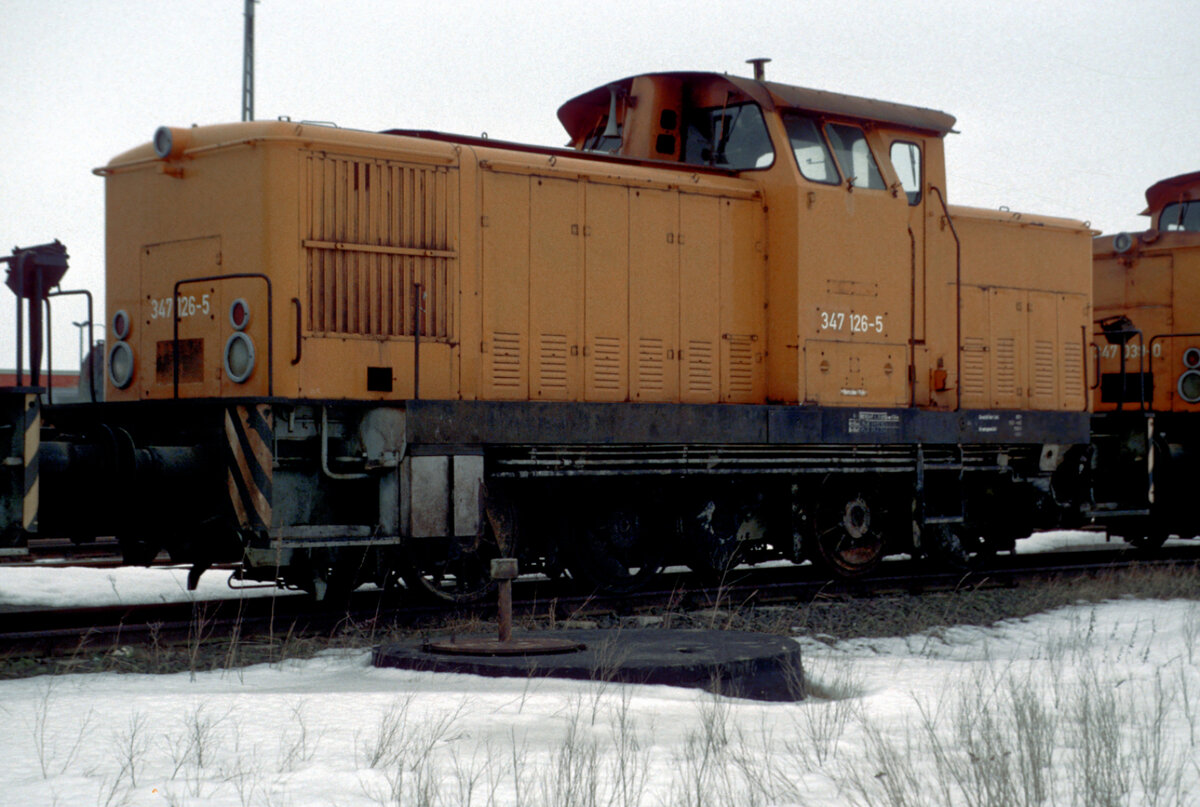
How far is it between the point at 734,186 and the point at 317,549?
4.59 metres

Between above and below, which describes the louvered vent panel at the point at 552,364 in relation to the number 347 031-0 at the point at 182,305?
below

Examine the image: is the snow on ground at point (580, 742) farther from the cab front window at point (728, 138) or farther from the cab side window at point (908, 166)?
the cab side window at point (908, 166)

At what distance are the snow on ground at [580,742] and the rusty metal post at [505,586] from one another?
2.00 feet

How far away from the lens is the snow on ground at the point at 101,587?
10392 millimetres

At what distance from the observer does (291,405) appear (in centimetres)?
870

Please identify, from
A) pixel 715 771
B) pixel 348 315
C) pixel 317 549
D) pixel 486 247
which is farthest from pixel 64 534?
pixel 715 771

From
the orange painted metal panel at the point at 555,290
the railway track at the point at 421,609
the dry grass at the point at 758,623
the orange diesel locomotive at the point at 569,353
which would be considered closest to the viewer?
the dry grass at the point at 758,623

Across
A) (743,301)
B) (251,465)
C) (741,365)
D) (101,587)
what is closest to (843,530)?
(741,365)

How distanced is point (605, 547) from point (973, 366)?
4251 millimetres

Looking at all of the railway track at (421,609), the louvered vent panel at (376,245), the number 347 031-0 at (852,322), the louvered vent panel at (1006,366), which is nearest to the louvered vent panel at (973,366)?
the louvered vent panel at (1006,366)

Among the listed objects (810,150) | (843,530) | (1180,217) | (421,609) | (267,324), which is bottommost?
(421,609)

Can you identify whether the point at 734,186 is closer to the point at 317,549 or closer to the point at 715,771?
the point at 317,549

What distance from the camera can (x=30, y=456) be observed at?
295 inches

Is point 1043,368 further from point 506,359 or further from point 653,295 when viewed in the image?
point 506,359
